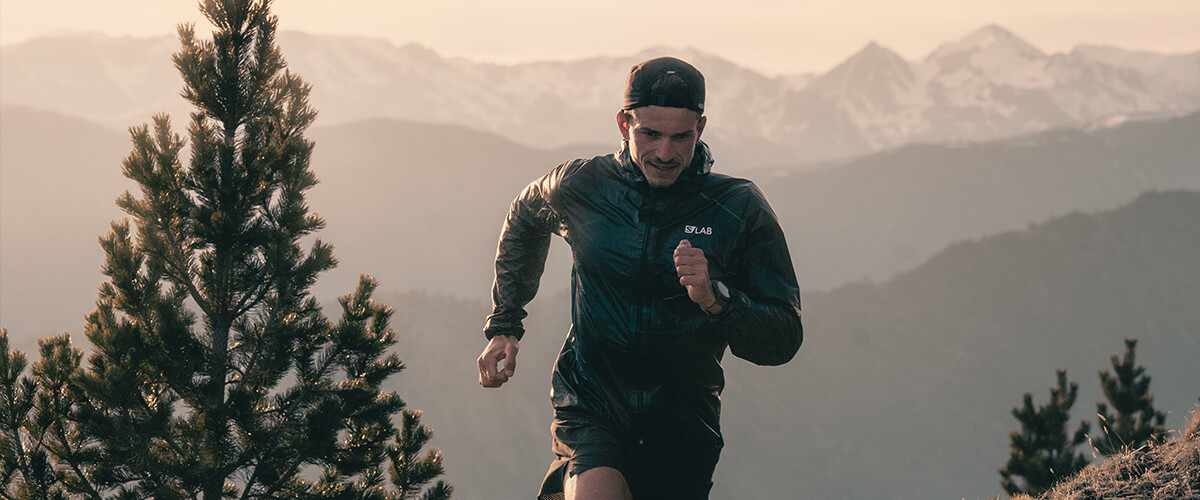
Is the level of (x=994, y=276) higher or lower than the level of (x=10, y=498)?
higher

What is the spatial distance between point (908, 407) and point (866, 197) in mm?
79625

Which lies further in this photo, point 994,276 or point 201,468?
point 994,276

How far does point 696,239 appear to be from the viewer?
11.8ft

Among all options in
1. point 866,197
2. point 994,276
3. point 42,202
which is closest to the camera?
point 994,276

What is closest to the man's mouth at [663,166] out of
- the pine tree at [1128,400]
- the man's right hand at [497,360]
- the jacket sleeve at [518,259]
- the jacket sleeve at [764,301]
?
the jacket sleeve at [764,301]

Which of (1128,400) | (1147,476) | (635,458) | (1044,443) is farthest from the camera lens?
(1044,443)

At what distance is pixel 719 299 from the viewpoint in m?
3.28

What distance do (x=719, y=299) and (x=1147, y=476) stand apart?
4151 mm

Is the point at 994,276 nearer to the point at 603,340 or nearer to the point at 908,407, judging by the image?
the point at 908,407

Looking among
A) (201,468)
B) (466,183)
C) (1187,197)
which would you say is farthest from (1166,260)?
(201,468)

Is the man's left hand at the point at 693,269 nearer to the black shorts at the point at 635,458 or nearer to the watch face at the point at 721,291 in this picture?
the watch face at the point at 721,291

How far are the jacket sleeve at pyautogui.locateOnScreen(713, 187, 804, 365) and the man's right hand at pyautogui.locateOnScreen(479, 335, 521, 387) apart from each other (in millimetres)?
1020

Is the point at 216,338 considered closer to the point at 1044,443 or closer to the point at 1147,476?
the point at 1147,476

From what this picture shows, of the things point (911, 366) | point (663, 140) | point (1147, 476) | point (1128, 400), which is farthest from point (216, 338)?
point (911, 366)
